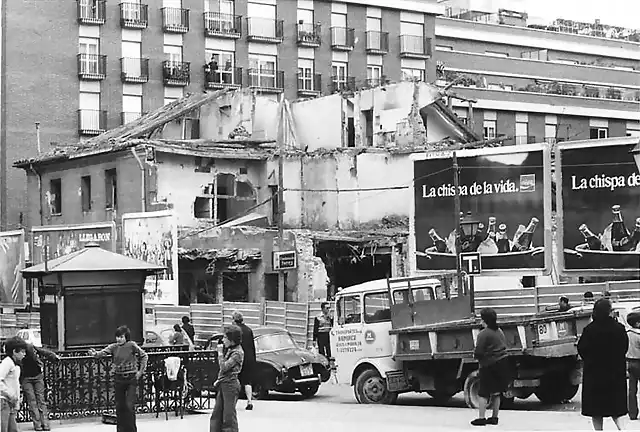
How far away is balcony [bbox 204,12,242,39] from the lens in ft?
214

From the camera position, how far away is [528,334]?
2070cm

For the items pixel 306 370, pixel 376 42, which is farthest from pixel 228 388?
pixel 376 42

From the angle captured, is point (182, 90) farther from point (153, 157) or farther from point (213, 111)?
point (153, 157)

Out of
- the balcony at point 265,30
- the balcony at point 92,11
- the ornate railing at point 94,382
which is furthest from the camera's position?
the balcony at point 265,30

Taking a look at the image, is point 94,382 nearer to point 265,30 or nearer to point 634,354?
point 634,354

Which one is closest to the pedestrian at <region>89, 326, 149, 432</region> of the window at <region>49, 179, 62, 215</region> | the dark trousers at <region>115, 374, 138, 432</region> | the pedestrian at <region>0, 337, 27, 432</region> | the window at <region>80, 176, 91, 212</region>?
the dark trousers at <region>115, 374, 138, 432</region>

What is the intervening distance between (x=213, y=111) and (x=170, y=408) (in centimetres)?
3210

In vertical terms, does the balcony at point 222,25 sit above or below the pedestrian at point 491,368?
above

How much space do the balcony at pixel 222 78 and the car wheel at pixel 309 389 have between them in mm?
40525

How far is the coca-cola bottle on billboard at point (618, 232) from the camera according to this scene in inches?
1200

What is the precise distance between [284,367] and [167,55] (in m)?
41.5

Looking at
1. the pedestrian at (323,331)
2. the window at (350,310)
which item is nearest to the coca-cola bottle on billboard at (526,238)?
the pedestrian at (323,331)

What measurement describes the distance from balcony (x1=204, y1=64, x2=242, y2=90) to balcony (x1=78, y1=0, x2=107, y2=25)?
251 inches

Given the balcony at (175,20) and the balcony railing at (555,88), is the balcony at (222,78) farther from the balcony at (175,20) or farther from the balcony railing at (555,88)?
the balcony railing at (555,88)
